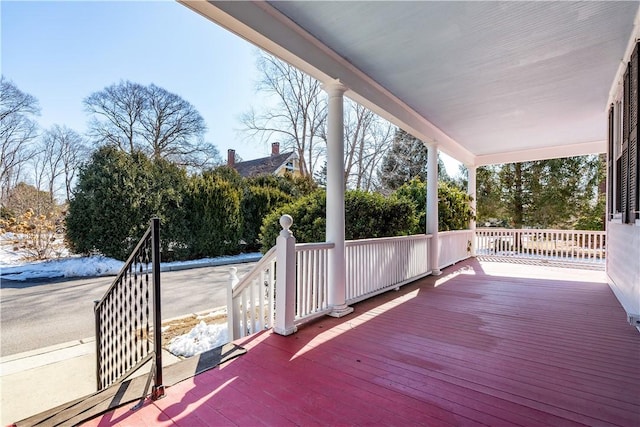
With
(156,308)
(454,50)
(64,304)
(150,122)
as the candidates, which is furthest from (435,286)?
(150,122)

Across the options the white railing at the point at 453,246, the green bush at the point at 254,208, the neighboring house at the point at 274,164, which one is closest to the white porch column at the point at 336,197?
the white railing at the point at 453,246

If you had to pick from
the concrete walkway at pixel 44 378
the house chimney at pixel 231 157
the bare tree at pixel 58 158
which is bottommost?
the concrete walkway at pixel 44 378

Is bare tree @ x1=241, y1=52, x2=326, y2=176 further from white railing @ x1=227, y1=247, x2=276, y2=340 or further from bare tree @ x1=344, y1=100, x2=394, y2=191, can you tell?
white railing @ x1=227, y1=247, x2=276, y2=340

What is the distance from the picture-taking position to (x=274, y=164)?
1914 cm

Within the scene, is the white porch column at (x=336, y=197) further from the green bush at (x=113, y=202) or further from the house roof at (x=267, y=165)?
the house roof at (x=267, y=165)

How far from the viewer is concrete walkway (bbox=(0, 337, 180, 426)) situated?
105 inches

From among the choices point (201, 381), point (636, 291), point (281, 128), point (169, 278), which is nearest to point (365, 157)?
point (281, 128)

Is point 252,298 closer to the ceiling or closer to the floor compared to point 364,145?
closer to the floor

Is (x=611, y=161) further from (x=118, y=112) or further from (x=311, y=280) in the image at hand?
(x=118, y=112)

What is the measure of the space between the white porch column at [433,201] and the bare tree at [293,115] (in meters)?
8.94

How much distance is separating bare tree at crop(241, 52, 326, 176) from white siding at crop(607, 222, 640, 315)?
11.5 metres

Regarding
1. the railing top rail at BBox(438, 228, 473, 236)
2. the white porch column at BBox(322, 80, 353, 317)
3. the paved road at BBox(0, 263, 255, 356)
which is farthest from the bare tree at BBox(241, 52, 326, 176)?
the white porch column at BBox(322, 80, 353, 317)

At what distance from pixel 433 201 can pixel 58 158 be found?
16798 mm

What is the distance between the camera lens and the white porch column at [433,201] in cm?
609
